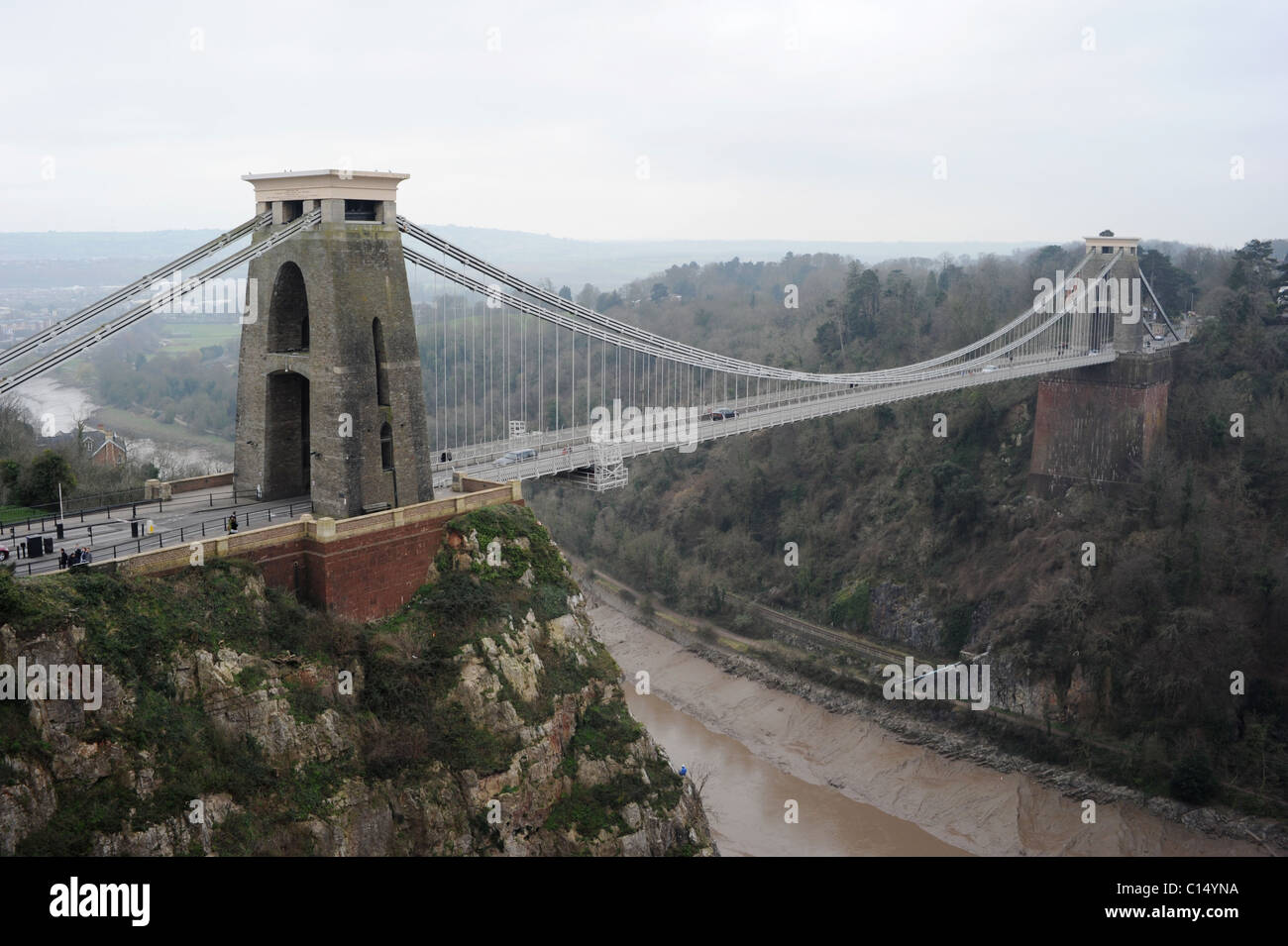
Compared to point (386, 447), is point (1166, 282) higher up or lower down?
higher up

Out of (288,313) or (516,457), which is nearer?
(288,313)

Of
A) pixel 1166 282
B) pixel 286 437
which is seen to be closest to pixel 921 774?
pixel 286 437

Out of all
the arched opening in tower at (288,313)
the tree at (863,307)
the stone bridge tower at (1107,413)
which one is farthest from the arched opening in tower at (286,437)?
the tree at (863,307)

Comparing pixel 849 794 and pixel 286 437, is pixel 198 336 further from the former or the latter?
pixel 849 794

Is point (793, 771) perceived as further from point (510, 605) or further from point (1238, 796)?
point (510, 605)

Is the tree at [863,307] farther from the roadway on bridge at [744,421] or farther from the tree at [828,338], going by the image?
the roadway on bridge at [744,421]

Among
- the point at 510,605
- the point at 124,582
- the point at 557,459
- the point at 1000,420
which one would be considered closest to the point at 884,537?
the point at 1000,420

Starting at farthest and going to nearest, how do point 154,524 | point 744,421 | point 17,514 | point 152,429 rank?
point 152,429, point 744,421, point 17,514, point 154,524
